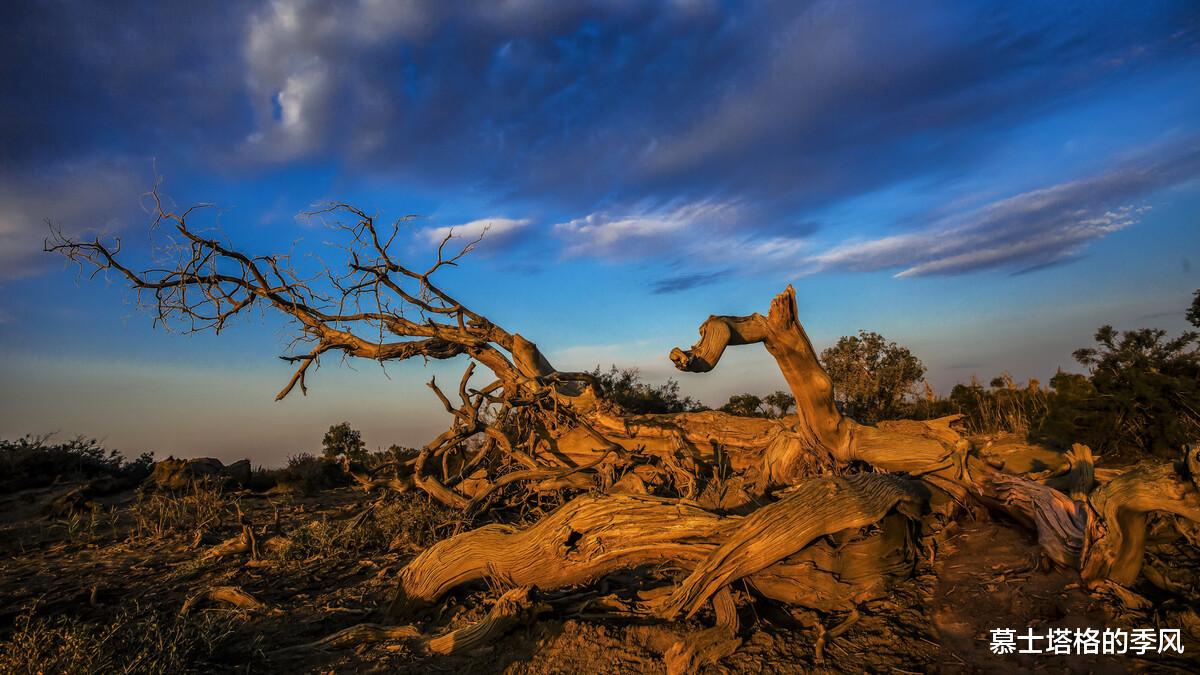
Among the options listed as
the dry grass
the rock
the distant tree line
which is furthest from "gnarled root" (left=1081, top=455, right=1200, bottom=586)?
the rock

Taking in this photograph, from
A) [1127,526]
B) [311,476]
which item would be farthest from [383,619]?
[311,476]

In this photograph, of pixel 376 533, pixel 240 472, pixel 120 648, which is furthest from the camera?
pixel 240 472

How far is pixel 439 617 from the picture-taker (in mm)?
5305

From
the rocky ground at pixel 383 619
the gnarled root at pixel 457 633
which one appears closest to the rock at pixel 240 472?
the rocky ground at pixel 383 619

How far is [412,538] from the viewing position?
765 cm

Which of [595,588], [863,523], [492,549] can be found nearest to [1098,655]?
[863,523]

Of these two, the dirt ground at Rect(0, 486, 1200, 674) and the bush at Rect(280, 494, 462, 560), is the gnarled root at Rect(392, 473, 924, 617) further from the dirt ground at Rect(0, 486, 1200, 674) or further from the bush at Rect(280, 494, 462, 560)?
the bush at Rect(280, 494, 462, 560)

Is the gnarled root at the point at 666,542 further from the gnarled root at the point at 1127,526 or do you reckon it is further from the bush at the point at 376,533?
the bush at the point at 376,533

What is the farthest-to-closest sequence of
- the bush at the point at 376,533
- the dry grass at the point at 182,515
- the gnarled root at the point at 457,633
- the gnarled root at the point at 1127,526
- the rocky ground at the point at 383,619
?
the dry grass at the point at 182,515 → the bush at the point at 376,533 → the gnarled root at the point at 457,633 → the gnarled root at the point at 1127,526 → the rocky ground at the point at 383,619

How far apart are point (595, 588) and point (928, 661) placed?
9.21ft

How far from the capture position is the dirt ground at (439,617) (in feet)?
12.6

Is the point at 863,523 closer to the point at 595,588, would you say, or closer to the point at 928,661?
the point at 928,661

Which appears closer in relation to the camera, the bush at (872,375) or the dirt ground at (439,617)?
the dirt ground at (439,617)

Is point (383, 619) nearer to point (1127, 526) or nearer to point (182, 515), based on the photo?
point (182, 515)
